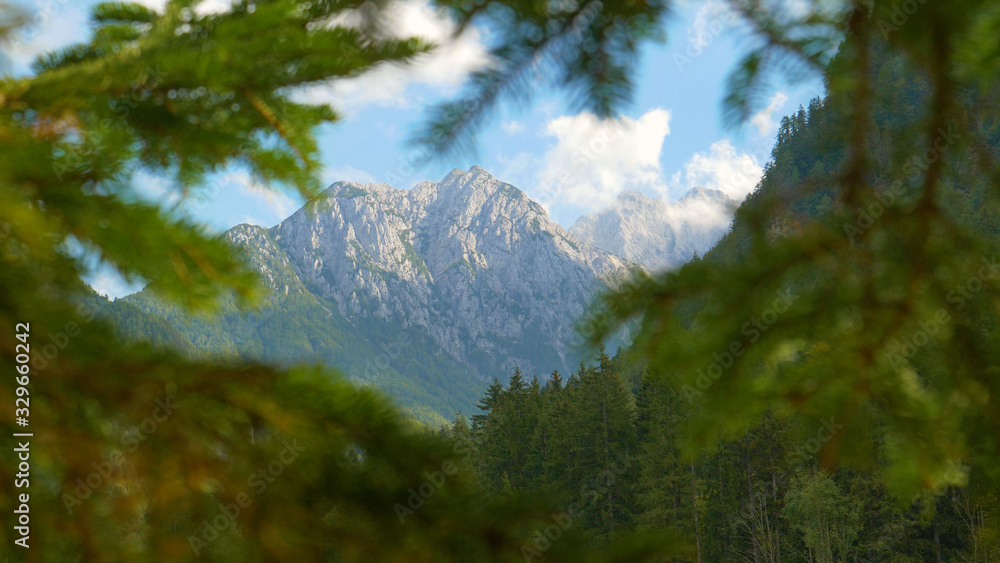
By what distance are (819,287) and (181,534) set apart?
177 centimetres

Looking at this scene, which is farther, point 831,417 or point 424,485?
point 831,417

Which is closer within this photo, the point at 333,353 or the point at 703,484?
the point at 333,353

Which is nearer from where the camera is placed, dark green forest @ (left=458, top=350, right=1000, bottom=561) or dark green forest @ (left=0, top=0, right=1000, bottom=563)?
dark green forest @ (left=0, top=0, right=1000, bottom=563)

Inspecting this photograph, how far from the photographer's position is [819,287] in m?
1.72

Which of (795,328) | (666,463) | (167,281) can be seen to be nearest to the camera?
(167,281)

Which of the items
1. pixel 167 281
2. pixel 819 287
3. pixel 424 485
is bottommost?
pixel 424 485

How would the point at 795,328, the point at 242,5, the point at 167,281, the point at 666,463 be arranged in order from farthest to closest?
the point at 666,463
the point at 795,328
the point at 242,5
the point at 167,281

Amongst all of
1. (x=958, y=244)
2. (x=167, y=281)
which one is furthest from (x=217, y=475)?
(x=958, y=244)

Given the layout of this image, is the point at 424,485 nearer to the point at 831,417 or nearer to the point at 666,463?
the point at 831,417

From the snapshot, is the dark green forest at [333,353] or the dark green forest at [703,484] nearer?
the dark green forest at [333,353]

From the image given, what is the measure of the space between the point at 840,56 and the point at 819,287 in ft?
2.64

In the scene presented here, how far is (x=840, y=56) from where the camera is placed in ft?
6.07

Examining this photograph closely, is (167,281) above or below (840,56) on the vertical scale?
below

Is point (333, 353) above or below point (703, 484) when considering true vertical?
below
